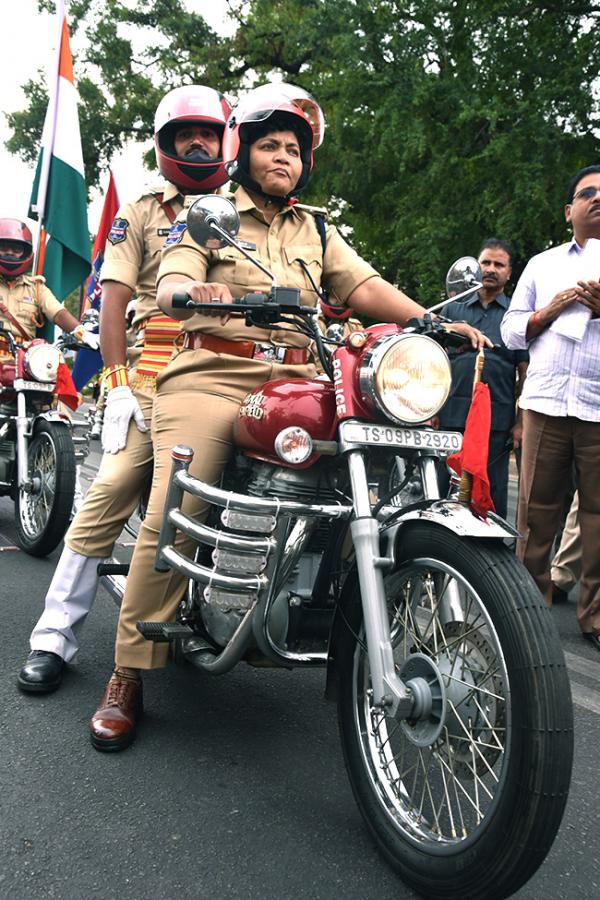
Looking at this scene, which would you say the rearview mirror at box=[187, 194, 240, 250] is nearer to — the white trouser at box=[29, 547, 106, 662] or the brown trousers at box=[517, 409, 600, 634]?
the white trouser at box=[29, 547, 106, 662]

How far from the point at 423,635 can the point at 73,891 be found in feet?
3.15

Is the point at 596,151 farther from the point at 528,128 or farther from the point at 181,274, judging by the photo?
the point at 181,274

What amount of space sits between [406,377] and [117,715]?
1406mm

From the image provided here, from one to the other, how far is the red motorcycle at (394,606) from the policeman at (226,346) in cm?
15

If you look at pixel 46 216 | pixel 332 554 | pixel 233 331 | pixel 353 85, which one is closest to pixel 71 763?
pixel 332 554

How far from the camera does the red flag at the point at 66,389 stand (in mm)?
5359

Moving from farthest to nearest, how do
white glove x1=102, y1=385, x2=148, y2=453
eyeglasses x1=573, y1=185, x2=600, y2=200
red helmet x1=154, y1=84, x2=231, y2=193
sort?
eyeglasses x1=573, y1=185, x2=600, y2=200
red helmet x1=154, y1=84, x2=231, y2=193
white glove x1=102, y1=385, x2=148, y2=453

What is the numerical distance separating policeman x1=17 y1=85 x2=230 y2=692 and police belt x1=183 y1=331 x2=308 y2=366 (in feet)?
1.34

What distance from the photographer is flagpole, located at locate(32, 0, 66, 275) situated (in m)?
7.29

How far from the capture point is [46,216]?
7.75 meters

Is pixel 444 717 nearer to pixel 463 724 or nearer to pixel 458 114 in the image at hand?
pixel 463 724

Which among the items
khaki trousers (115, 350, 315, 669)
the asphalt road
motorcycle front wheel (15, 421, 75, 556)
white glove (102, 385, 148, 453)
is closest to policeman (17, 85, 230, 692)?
white glove (102, 385, 148, 453)

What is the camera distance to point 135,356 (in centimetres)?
385

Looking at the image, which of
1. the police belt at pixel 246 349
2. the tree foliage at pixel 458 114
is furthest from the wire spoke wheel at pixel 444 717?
the tree foliage at pixel 458 114
